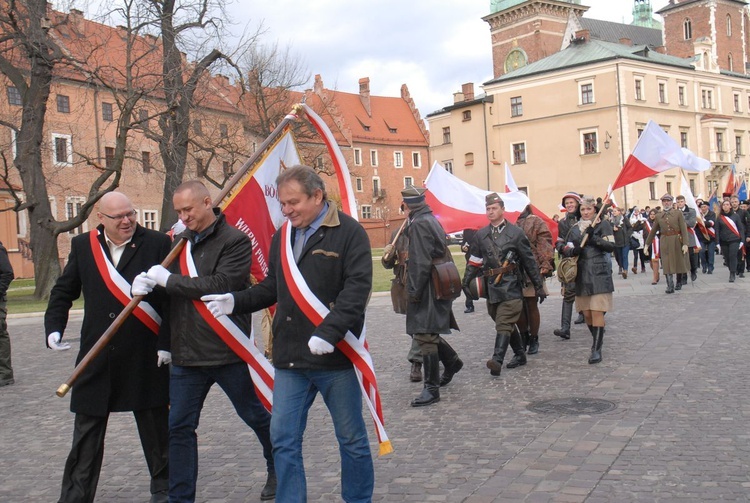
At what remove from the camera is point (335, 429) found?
174 inches

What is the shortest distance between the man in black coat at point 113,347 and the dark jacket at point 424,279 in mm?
3006

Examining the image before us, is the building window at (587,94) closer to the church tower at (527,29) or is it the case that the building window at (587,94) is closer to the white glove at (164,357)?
the church tower at (527,29)

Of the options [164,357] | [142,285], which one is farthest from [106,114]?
[142,285]

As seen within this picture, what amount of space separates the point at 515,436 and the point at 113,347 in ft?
10.2

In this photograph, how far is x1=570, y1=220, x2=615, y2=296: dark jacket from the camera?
9.47m

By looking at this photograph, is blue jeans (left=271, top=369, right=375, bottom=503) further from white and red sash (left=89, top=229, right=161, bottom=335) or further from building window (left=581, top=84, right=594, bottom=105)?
building window (left=581, top=84, right=594, bottom=105)

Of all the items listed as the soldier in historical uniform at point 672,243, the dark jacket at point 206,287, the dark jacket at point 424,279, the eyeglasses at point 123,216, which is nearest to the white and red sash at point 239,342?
the dark jacket at point 206,287

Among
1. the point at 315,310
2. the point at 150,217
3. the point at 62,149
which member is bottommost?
the point at 315,310

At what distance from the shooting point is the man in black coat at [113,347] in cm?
484

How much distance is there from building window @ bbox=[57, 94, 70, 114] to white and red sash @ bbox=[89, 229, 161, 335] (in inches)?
1877

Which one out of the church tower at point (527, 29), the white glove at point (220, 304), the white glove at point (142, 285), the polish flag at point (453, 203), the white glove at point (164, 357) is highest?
the church tower at point (527, 29)

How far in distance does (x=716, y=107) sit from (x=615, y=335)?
6411 centimetres

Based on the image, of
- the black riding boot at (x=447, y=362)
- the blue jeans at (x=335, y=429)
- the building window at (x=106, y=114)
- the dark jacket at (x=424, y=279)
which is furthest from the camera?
the building window at (x=106, y=114)

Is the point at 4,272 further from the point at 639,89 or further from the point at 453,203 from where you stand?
the point at 639,89
